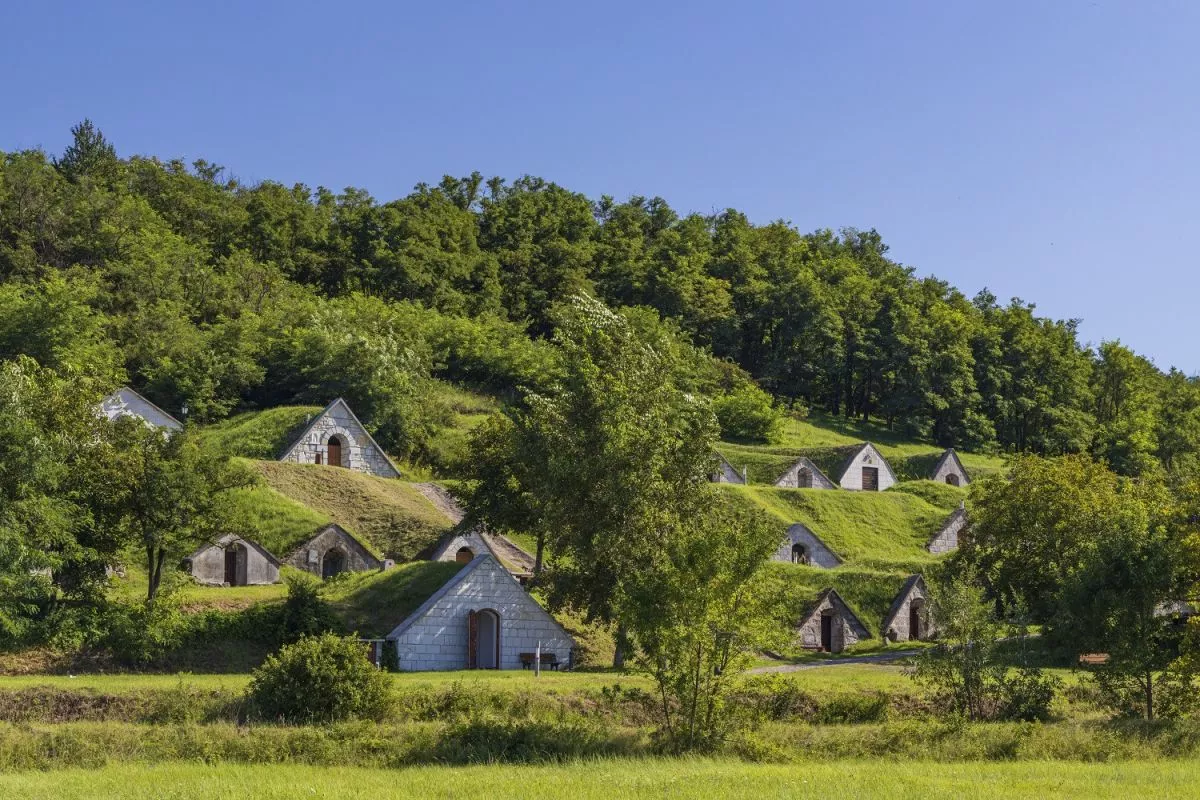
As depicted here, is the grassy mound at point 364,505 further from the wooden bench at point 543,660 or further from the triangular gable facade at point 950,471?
the triangular gable facade at point 950,471

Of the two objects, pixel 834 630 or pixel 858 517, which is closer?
pixel 834 630

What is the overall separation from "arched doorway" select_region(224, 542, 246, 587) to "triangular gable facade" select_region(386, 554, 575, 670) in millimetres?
11918

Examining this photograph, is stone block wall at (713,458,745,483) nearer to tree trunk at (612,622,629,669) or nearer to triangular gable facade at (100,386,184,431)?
triangular gable facade at (100,386,184,431)

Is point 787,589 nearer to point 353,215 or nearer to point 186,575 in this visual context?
point 186,575

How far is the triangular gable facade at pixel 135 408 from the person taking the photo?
222 ft

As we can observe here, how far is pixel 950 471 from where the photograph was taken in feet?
308

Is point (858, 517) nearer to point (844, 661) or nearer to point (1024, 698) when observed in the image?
point (844, 661)

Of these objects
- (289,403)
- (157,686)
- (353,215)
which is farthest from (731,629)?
(353,215)

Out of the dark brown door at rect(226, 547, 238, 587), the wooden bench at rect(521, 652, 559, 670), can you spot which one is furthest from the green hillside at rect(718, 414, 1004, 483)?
the wooden bench at rect(521, 652, 559, 670)

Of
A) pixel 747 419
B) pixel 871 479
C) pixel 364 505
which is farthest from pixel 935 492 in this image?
pixel 364 505

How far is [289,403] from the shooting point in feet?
273

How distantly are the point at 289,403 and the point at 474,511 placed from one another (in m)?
35.0

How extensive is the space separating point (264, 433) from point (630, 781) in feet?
168

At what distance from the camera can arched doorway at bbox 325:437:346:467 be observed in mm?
72562
